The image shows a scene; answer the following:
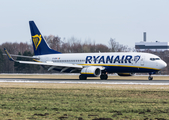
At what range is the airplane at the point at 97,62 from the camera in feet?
139

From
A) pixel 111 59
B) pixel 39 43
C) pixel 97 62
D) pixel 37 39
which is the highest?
pixel 37 39

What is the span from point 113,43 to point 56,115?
9679cm

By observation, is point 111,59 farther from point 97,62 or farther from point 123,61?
point 97,62

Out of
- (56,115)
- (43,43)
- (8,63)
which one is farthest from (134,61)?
(8,63)

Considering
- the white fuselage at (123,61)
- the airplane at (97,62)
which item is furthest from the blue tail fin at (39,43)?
the white fuselage at (123,61)

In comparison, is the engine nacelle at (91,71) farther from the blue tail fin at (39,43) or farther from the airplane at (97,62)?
the blue tail fin at (39,43)

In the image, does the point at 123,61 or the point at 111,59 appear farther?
the point at 111,59

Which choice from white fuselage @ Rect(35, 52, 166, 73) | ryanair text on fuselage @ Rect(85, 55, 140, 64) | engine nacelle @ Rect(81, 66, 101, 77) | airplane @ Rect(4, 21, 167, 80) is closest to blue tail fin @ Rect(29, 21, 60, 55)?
airplane @ Rect(4, 21, 167, 80)

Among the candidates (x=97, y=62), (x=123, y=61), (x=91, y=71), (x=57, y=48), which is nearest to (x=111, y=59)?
(x=123, y=61)

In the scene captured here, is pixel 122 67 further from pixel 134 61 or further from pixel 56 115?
pixel 56 115

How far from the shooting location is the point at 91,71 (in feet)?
143

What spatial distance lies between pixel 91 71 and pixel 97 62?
2845 mm

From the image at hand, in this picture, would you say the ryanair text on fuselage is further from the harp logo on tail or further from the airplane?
the harp logo on tail

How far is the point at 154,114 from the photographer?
42.8 ft
